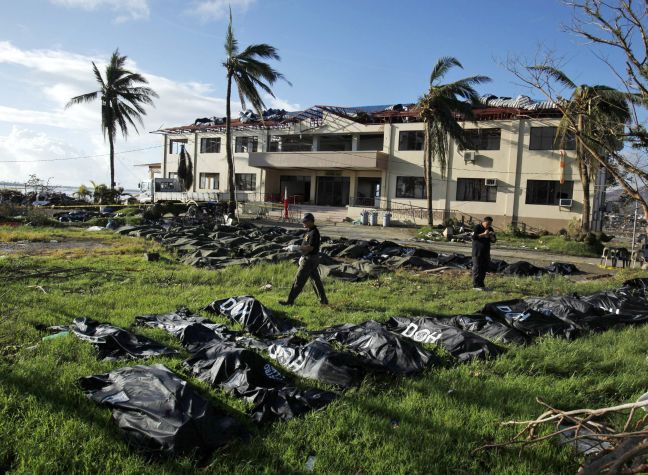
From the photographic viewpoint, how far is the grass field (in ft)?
10.0

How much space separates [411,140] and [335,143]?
8457 millimetres

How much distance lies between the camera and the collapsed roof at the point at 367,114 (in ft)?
87.8

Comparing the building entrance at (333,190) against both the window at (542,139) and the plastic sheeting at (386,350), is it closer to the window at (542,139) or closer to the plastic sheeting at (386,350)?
the window at (542,139)

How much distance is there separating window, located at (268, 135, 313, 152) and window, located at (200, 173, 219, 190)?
5.93m

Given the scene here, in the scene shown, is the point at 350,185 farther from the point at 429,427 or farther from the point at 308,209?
the point at 429,427

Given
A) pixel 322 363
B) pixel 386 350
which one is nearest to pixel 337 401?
pixel 322 363

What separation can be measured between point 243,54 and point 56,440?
2354 cm

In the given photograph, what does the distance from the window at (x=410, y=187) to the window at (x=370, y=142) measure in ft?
14.5

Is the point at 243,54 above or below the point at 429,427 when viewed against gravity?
above

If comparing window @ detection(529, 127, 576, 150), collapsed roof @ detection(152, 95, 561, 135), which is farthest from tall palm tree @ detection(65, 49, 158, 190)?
window @ detection(529, 127, 576, 150)

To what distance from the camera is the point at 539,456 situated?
129 inches

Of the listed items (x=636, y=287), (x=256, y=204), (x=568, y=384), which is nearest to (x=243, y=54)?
(x=256, y=204)

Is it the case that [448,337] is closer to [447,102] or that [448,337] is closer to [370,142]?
[447,102]

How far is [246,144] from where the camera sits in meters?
40.6
